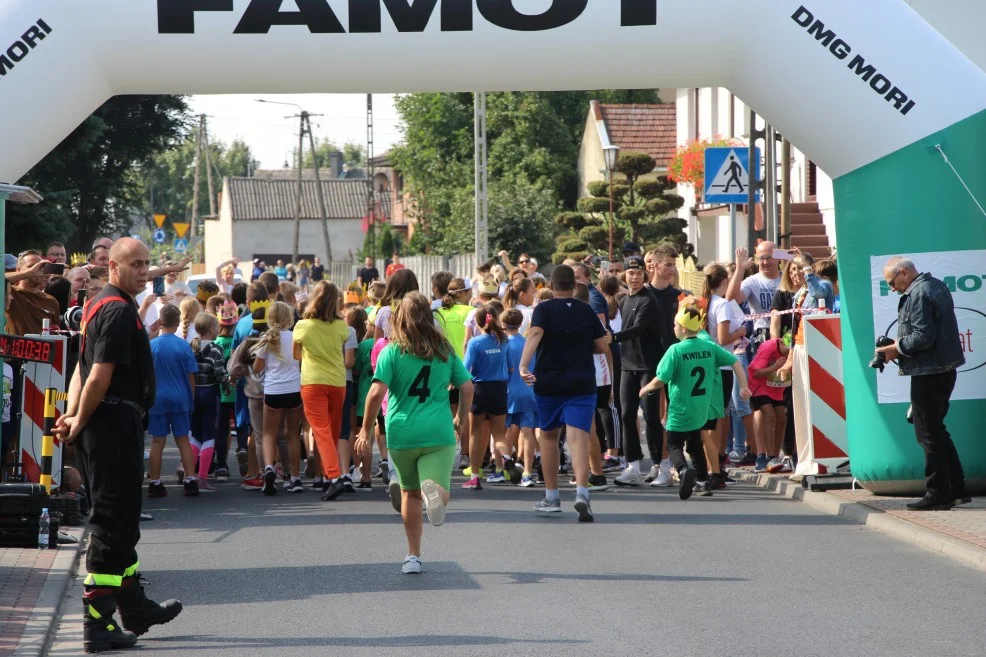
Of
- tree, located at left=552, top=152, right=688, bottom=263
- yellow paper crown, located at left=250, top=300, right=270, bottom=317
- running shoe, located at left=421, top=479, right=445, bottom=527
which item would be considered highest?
tree, located at left=552, top=152, right=688, bottom=263

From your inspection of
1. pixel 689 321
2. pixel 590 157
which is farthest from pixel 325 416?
pixel 590 157

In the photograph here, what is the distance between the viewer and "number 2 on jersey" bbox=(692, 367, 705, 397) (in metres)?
12.6

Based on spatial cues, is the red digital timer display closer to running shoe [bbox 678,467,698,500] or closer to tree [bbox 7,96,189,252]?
running shoe [bbox 678,467,698,500]

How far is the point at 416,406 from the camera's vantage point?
9133mm

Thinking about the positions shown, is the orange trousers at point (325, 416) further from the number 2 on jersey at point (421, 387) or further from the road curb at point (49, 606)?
the number 2 on jersey at point (421, 387)

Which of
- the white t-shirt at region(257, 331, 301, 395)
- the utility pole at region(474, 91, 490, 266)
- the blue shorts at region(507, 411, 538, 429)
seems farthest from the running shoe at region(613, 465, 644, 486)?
the utility pole at region(474, 91, 490, 266)

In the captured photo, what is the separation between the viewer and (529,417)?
13836 millimetres

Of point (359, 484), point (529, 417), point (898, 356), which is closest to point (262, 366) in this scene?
point (359, 484)

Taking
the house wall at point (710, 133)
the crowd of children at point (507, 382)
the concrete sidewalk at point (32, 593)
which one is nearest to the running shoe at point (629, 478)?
the crowd of children at point (507, 382)

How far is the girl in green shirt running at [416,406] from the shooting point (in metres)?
9.08

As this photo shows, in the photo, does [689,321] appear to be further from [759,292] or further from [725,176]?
[725,176]

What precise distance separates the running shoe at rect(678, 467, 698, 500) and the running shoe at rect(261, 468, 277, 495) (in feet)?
12.4

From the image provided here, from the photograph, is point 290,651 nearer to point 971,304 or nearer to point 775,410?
point 971,304

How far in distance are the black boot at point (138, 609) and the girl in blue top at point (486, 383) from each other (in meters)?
6.48
